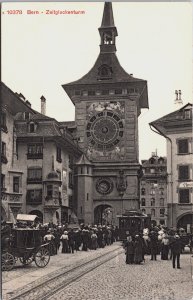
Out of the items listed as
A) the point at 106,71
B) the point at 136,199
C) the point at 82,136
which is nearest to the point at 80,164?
the point at 82,136

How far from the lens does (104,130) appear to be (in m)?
54.3

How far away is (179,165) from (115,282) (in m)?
19.6

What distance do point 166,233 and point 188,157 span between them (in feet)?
32.2

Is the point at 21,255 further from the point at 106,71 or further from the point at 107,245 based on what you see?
the point at 106,71

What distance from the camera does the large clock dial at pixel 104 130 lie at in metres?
54.1

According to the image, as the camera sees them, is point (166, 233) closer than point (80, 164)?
Yes

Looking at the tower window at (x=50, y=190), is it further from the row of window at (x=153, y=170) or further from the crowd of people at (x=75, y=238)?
the row of window at (x=153, y=170)

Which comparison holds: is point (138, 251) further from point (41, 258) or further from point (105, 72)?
point (105, 72)

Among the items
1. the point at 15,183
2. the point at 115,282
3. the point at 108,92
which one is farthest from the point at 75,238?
the point at 108,92

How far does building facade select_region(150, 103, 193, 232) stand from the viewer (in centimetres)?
3475

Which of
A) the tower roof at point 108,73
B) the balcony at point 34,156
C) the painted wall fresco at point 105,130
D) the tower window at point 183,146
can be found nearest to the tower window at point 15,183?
the balcony at point 34,156

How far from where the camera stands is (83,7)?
46.8ft

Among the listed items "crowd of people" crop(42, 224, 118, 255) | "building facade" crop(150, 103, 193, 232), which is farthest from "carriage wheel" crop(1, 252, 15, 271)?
"building facade" crop(150, 103, 193, 232)

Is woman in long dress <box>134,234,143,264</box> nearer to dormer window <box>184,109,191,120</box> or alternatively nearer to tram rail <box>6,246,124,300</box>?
tram rail <box>6,246,124,300</box>
